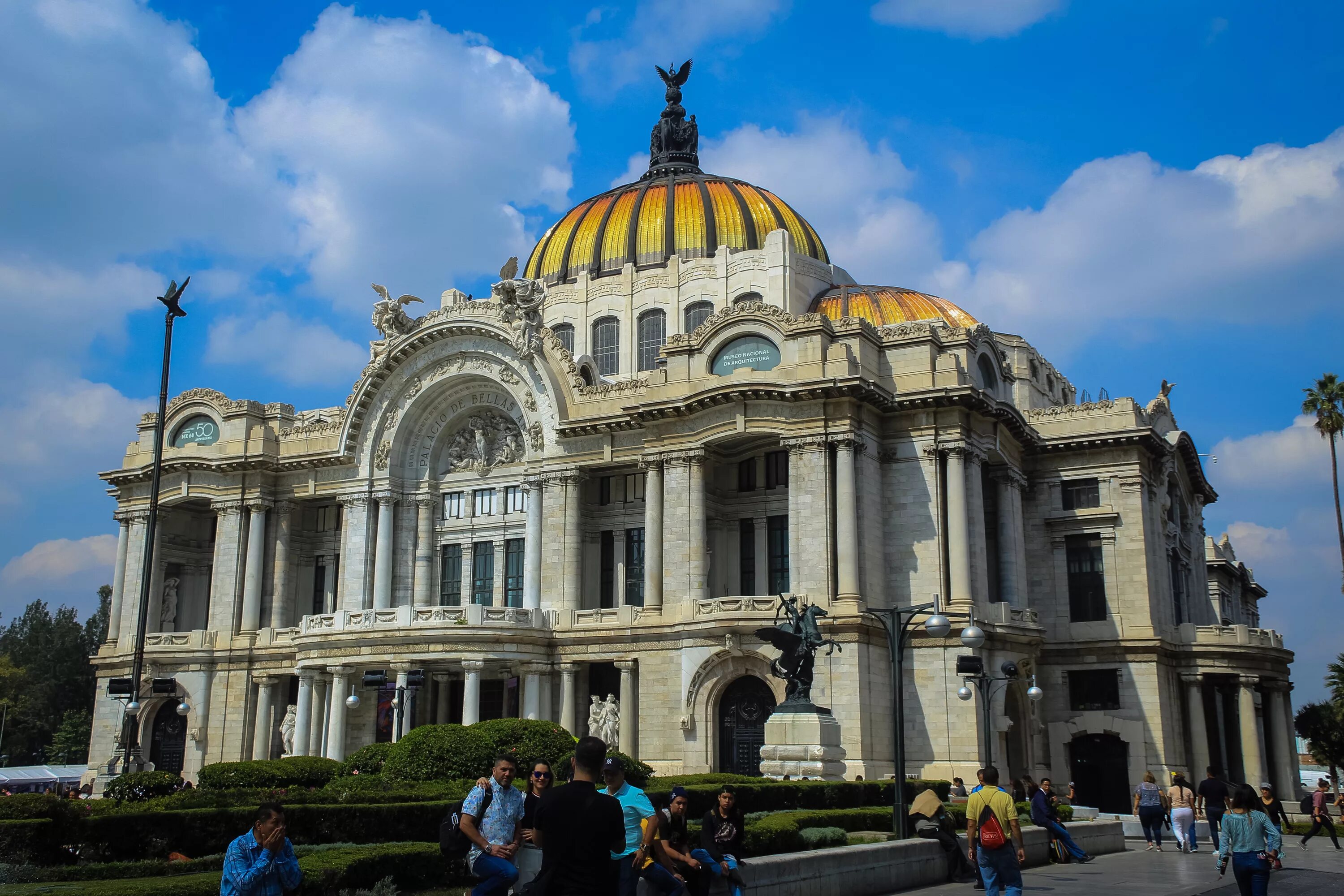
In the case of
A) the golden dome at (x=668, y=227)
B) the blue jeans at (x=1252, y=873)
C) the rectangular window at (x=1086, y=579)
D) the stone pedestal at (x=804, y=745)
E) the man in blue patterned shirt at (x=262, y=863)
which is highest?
the golden dome at (x=668, y=227)

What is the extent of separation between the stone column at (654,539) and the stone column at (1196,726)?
21512 millimetres

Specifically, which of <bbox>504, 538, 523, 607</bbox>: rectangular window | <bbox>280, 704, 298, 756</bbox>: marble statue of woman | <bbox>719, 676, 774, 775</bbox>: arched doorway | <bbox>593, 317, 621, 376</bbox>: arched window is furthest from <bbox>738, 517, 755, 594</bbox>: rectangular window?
<bbox>280, 704, 298, 756</bbox>: marble statue of woman

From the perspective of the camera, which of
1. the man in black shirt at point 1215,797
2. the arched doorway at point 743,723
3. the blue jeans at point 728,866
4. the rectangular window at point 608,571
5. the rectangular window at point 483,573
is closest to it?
the blue jeans at point 728,866

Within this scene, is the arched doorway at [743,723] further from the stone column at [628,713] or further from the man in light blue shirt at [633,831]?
the man in light blue shirt at [633,831]

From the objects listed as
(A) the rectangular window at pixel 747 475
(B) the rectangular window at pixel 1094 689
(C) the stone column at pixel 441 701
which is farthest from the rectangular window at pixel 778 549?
(C) the stone column at pixel 441 701

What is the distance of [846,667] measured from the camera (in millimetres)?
41438

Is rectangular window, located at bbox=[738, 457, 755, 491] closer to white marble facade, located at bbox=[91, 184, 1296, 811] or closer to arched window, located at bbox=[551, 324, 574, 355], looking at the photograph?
white marble facade, located at bbox=[91, 184, 1296, 811]

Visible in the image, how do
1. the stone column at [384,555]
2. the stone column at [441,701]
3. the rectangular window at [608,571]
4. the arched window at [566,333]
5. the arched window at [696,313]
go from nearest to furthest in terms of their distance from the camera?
1. the rectangular window at [608,571]
2. the stone column at [441,701]
3. the stone column at [384,555]
4. the arched window at [696,313]
5. the arched window at [566,333]

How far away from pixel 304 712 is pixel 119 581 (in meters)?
13.5

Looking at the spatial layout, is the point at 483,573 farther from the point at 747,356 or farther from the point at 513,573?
the point at 747,356

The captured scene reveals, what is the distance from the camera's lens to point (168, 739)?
54.9 metres

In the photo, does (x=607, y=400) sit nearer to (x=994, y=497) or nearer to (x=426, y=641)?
(x=426, y=641)

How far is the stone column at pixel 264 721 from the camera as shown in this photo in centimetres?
5284

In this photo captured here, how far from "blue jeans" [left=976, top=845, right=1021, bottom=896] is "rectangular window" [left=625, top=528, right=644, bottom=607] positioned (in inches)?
1312
